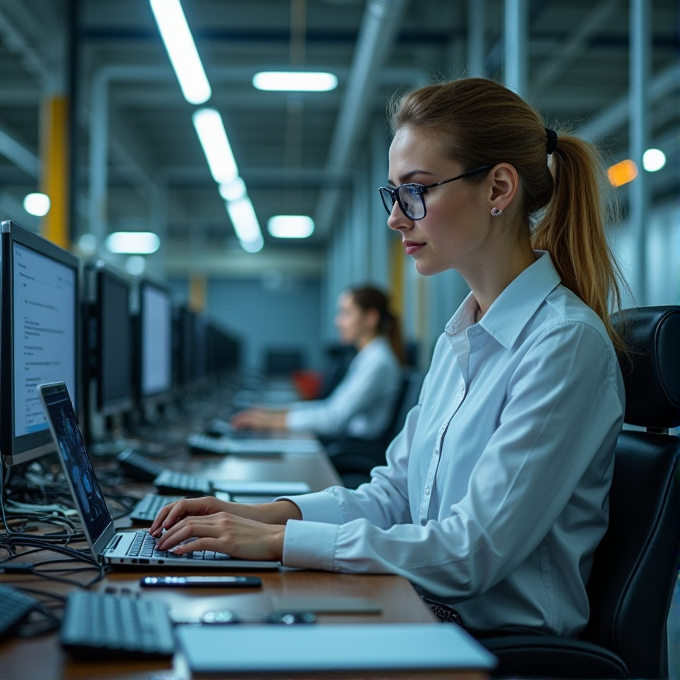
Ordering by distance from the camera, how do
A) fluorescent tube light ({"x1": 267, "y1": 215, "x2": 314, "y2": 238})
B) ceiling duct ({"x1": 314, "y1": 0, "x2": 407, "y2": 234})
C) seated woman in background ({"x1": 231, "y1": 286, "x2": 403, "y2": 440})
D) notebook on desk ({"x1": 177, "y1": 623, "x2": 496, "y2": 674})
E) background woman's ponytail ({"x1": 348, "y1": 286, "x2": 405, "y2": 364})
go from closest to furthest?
notebook on desk ({"x1": 177, "y1": 623, "x2": 496, "y2": 674}), seated woman in background ({"x1": 231, "y1": 286, "x2": 403, "y2": 440}), background woman's ponytail ({"x1": 348, "y1": 286, "x2": 405, "y2": 364}), ceiling duct ({"x1": 314, "y1": 0, "x2": 407, "y2": 234}), fluorescent tube light ({"x1": 267, "y1": 215, "x2": 314, "y2": 238})

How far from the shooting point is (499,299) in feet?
4.57

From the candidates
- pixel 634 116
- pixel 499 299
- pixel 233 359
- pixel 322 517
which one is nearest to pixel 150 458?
pixel 322 517

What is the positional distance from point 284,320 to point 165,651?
18137 millimetres

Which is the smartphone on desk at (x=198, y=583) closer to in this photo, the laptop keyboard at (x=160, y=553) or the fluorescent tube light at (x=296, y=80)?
the laptop keyboard at (x=160, y=553)

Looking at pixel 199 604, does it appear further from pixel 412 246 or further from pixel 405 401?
pixel 405 401

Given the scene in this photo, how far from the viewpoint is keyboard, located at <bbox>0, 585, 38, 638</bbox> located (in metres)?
0.89

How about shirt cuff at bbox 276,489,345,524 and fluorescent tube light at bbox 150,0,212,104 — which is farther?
Result: fluorescent tube light at bbox 150,0,212,104

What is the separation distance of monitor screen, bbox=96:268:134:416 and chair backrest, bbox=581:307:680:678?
56.8 inches

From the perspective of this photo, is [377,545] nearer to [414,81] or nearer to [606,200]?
[606,200]

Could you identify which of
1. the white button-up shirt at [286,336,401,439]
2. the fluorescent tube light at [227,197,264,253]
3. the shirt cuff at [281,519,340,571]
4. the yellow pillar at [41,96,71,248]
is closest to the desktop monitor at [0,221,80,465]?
the shirt cuff at [281,519,340,571]

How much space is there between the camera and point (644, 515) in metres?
1.27

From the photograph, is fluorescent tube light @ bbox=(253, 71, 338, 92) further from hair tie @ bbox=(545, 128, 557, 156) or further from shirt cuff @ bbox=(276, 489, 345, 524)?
shirt cuff @ bbox=(276, 489, 345, 524)

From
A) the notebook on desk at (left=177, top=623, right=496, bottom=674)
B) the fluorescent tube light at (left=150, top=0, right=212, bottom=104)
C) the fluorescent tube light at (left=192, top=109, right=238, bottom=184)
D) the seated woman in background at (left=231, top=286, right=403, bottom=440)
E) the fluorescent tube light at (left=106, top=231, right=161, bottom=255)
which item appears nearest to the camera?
the notebook on desk at (left=177, top=623, right=496, bottom=674)

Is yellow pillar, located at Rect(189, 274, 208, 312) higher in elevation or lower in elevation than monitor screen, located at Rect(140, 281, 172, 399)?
higher
